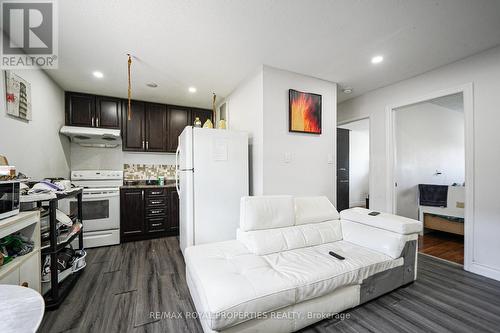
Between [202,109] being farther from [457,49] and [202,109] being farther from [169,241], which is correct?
[457,49]

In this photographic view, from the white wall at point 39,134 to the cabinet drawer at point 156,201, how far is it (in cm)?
129

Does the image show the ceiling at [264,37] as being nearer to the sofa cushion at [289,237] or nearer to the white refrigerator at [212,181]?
the white refrigerator at [212,181]

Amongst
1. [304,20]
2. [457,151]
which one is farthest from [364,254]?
[457,151]

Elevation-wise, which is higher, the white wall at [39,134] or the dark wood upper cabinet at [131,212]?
the white wall at [39,134]

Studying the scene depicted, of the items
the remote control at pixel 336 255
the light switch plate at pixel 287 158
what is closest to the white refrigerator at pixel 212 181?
the light switch plate at pixel 287 158

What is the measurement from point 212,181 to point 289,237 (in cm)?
108

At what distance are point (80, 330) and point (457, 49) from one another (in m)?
4.42

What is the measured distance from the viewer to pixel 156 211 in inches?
140

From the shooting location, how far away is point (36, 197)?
5.55 feet

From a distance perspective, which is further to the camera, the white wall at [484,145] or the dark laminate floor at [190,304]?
the white wall at [484,145]

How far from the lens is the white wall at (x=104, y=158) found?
360 cm

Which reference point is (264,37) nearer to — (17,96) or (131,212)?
(17,96)

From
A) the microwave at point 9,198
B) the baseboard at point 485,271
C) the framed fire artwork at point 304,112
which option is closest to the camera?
the microwave at point 9,198

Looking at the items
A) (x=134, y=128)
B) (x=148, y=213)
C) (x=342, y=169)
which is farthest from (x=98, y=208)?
(x=342, y=169)
